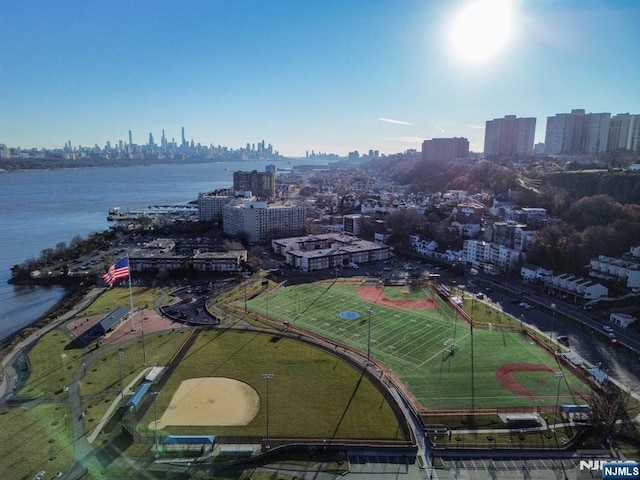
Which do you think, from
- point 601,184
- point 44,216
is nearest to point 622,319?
point 601,184

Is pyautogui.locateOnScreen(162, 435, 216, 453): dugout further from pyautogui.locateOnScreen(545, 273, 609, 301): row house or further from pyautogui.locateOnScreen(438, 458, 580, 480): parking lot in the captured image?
pyautogui.locateOnScreen(545, 273, 609, 301): row house

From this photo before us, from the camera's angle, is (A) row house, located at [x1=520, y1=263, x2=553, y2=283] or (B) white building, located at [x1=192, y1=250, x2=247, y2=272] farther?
(B) white building, located at [x1=192, y1=250, x2=247, y2=272]

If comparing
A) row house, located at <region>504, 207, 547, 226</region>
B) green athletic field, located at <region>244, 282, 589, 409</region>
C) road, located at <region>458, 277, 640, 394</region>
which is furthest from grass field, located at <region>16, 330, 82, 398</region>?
row house, located at <region>504, 207, 547, 226</region>

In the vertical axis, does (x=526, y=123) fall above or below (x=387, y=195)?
above

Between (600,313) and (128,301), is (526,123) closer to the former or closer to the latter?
(600,313)

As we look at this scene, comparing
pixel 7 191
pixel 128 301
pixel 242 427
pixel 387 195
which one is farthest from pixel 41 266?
pixel 7 191

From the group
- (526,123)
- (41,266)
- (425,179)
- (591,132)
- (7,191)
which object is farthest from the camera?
(7,191)
